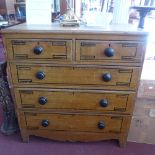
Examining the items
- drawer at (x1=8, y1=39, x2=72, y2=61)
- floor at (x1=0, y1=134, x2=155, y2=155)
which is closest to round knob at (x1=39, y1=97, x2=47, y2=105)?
drawer at (x1=8, y1=39, x2=72, y2=61)

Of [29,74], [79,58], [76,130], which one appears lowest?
[76,130]

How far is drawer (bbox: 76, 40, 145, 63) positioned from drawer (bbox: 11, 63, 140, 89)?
64mm

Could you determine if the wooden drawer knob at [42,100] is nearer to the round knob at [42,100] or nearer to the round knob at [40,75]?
the round knob at [42,100]

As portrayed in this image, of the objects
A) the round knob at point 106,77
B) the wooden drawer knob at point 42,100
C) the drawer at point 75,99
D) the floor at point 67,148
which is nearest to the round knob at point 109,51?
the round knob at point 106,77

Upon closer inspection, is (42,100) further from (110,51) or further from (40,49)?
(110,51)

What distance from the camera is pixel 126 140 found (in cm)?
145

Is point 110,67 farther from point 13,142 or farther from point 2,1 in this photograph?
point 2,1

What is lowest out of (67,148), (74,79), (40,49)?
(67,148)

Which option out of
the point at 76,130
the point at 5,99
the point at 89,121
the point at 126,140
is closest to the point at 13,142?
the point at 5,99

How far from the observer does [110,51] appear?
3.57 feet

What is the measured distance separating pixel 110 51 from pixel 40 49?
410mm

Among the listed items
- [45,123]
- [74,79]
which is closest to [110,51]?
[74,79]

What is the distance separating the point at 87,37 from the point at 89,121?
0.62 m

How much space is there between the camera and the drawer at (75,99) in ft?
4.09
